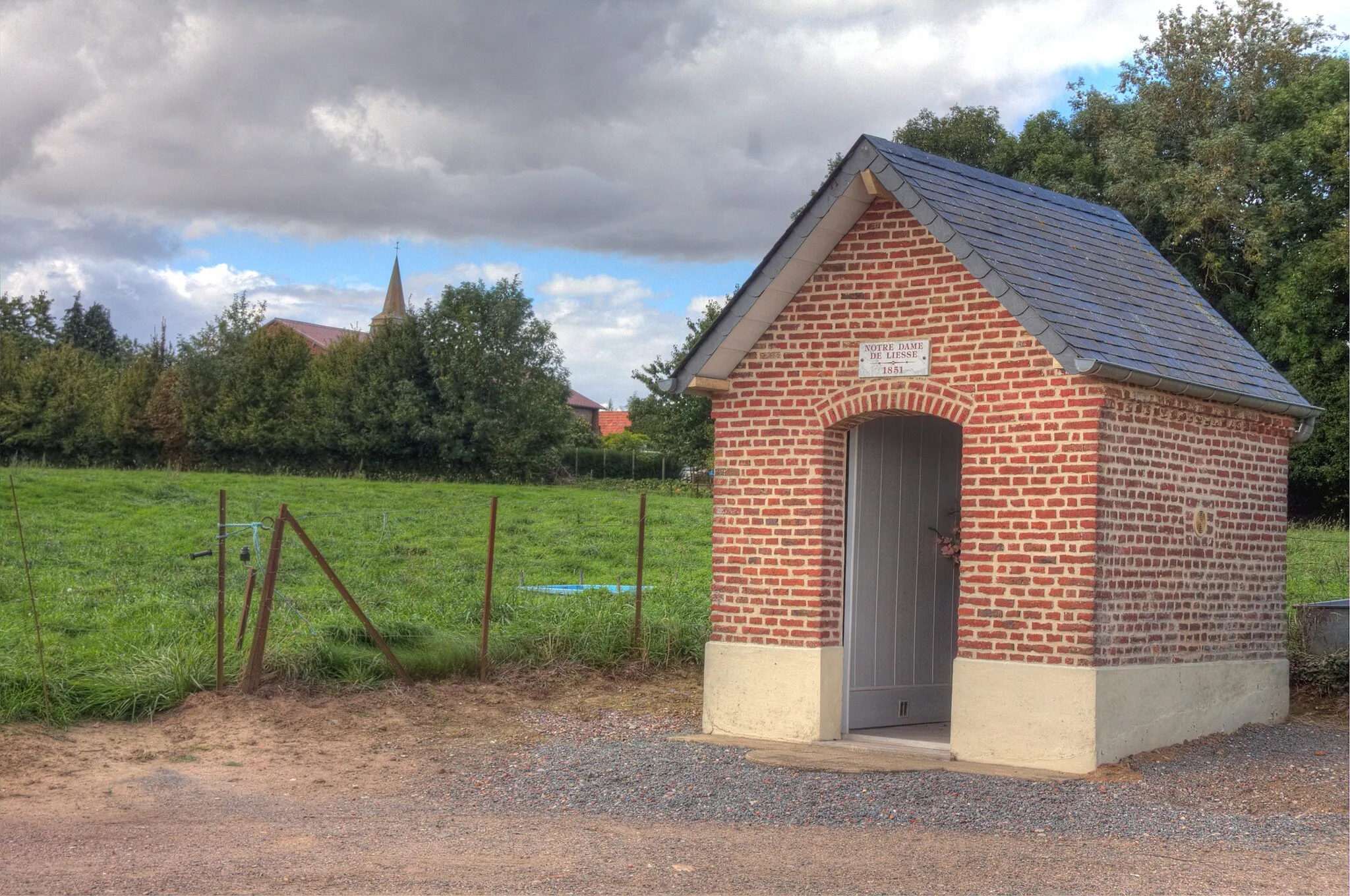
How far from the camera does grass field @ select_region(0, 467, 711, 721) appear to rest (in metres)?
10.9

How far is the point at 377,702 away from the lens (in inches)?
425

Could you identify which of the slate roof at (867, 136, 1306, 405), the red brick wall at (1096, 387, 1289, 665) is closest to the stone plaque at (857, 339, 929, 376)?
the slate roof at (867, 136, 1306, 405)

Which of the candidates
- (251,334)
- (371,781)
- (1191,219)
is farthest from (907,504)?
(251,334)

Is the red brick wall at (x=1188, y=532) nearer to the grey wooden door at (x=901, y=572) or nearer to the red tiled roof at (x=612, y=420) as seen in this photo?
the grey wooden door at (x=901, y=572)

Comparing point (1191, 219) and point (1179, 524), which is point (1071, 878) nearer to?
point (1179, 524)

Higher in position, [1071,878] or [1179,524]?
[1179,524]

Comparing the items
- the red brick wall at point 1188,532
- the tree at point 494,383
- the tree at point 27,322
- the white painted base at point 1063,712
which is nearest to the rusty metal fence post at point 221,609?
the white painted base at point 1063,712

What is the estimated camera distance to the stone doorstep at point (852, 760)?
8836 mm

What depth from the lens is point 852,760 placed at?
30.1 ft

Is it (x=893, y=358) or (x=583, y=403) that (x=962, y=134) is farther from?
(x=583, y=403)

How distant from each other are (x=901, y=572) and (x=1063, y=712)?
7.21 ft

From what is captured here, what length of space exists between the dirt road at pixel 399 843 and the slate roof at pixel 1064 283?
11.3 feet

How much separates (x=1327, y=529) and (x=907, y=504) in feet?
73.0

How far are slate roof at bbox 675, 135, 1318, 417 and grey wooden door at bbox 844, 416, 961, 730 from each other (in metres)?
1.73
